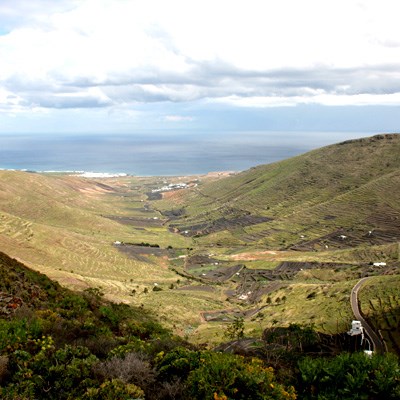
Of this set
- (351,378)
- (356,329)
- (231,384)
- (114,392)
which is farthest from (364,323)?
(114,392)

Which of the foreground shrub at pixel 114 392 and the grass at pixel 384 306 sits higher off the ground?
the foreground shrub at pixel 114 392

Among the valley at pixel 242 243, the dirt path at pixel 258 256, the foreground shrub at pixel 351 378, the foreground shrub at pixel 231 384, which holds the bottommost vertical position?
the dirt path at pixel 258 256

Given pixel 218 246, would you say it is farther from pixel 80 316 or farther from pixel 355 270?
pixel 80 316

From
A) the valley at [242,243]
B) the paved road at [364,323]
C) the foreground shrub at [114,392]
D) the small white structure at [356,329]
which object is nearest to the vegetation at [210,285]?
the foreground shrub at [114,392]

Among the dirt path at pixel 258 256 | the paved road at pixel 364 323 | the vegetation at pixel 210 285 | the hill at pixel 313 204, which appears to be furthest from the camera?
the hill at pixel 313 204

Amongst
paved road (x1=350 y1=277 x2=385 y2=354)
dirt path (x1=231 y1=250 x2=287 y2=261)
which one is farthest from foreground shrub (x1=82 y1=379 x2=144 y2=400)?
dirt path (x1=231 y1=250 x2=287 y2=261)

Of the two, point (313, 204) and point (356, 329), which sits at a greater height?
point (313, 204)

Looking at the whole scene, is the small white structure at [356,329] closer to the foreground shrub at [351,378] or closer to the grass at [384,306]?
the grass at [384,306]

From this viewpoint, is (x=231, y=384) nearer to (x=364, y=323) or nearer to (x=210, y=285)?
(x=364, y=323)
